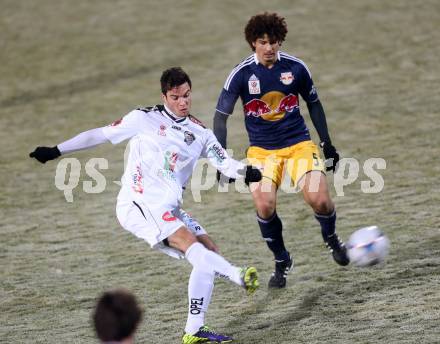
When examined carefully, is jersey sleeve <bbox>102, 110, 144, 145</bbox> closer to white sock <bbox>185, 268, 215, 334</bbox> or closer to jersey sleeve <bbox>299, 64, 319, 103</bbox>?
white sock <bbox>185, 268, 215, 334</bbox>

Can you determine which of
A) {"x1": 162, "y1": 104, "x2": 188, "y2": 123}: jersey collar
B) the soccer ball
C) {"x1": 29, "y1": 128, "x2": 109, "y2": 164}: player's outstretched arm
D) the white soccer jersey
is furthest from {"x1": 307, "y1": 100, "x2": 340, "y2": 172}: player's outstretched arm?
{"x1": 29, "y1": 128, "x2": 109, "y2": 164}: player's outstretched arm

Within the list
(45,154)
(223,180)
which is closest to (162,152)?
(45,154)

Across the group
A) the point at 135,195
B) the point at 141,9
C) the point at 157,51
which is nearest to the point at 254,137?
the point at 135,195

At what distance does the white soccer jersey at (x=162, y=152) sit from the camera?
25.3 feet

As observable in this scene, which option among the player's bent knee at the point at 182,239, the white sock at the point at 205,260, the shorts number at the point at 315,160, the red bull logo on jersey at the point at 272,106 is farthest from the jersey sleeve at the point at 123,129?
the shorts number at the point at 315,160

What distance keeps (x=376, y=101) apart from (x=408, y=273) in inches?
275

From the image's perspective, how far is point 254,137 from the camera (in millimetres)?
9094

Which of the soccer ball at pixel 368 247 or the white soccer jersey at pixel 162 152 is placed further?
the soccer ball at pixel 368 247

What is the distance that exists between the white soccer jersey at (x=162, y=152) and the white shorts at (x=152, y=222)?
0.29 feet

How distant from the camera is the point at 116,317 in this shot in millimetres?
4887

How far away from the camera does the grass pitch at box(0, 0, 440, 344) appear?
8.47m

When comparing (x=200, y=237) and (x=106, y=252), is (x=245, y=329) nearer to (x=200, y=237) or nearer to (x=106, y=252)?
(x=200, y=237)

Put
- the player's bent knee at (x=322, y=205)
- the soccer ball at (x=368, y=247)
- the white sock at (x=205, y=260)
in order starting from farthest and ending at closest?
the player's bent knee at (x=322, y=205) → the soccer ball at (x=368, y=247) → the white sock at (x=205, y=260)

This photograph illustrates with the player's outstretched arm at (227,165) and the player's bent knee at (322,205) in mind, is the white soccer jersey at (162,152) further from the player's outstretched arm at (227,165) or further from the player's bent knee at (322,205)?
the player's bent knee at (322,205)
